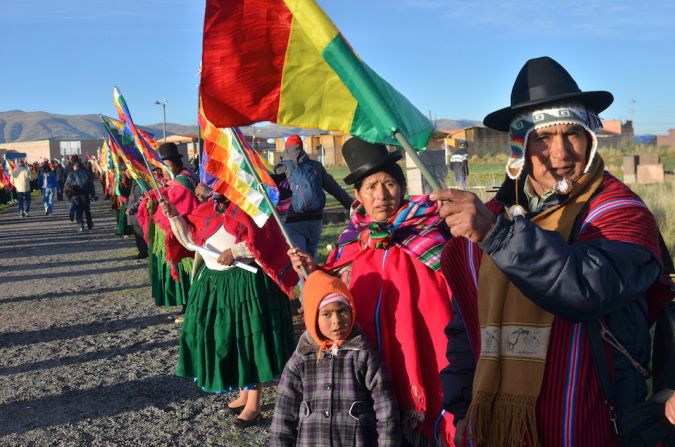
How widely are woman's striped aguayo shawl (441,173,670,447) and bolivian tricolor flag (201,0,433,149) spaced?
61 cm


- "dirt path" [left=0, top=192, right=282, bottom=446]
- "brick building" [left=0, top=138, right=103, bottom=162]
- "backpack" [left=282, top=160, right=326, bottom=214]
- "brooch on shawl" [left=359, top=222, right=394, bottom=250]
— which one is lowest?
"dirt path" [left=0, top=192, right=282, bottom=446]

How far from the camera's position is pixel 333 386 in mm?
3529

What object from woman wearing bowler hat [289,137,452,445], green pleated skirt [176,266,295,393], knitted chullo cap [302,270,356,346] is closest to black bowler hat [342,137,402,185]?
woman wearing bowler hat [289,137,452,445]

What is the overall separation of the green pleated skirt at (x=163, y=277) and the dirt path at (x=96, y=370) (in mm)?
320

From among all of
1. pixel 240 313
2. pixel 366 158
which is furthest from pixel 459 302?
pixel 240 313

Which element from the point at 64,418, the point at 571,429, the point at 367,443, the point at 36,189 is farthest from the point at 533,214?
the point at 36,189

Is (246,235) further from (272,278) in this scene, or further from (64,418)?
(64,418)

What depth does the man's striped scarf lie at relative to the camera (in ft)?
12.0

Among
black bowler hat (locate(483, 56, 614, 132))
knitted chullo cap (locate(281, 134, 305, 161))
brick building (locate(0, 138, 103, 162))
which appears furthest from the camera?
brick building (locate(0, 138, 103, 162))

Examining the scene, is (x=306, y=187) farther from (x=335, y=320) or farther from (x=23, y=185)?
(x=23, y=185)

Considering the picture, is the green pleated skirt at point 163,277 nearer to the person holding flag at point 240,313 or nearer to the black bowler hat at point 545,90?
the person holding flag at point 240,313

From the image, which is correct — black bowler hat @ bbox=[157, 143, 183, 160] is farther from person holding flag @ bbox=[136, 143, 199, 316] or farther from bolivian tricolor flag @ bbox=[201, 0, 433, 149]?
bolivian tricolor flag @ bbox=[201, 0, 433, 149]

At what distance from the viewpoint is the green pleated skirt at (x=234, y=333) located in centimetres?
540

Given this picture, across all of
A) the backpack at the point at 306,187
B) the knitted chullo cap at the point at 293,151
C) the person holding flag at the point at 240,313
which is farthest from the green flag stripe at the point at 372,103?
the knitted chullo cap at the point at 293,151
